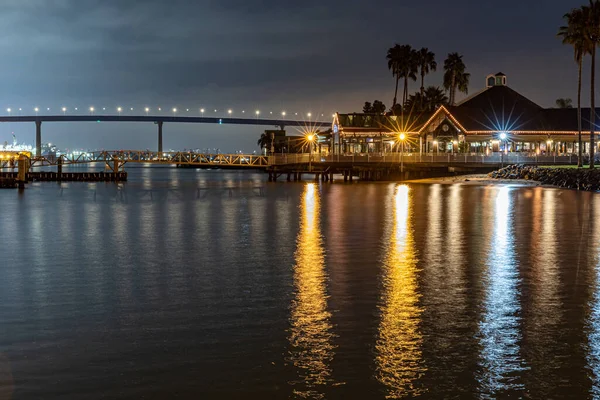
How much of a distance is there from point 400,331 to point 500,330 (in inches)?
65.4

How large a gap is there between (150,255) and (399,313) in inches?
412

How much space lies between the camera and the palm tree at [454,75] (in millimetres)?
122375

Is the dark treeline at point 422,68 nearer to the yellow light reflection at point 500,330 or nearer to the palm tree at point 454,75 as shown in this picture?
the palm tree at point 454,75

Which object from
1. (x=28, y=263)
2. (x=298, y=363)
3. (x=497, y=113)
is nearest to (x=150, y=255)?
(x=28, y=263)

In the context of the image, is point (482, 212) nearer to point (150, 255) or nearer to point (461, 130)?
point (150, 255)

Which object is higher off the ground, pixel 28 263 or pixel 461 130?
pixel 461 130

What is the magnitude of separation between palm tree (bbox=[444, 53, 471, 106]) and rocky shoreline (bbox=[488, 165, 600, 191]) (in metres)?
45.6

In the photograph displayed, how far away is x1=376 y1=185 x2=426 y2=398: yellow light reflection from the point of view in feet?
34.3

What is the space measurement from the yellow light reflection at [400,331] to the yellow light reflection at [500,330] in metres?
0.93

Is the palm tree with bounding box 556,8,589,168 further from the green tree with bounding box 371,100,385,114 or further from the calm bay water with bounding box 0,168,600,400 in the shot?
the green tree with bounding box 371,100,385,114

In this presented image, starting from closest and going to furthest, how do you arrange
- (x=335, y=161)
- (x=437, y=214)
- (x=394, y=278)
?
(x=394, y=278) < (x=437, y=214) < (x=335, y=161)

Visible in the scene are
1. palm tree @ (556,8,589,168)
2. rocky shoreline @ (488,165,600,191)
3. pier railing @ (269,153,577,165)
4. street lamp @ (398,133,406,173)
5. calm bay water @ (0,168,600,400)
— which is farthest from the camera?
street lamp @ (398,133,406,173)

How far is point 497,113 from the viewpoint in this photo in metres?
92.6

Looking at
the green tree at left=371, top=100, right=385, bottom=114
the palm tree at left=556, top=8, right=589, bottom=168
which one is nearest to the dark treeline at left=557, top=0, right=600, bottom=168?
the palm tree at left=556, top=8, right=589, bottom=168
